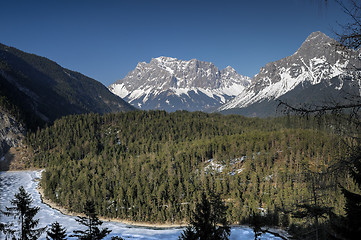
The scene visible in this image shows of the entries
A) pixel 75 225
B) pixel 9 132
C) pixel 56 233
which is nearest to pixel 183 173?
pixel 75 225

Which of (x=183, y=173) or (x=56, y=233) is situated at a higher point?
(x=56, y=233)

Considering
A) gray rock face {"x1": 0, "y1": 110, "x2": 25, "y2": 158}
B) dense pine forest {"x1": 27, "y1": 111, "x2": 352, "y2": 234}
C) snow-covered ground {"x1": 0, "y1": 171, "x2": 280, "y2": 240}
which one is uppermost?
gray rock face {"x1": 0, "y1": 110, "x2": 25, "y2": 158}

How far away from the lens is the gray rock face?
158 meters

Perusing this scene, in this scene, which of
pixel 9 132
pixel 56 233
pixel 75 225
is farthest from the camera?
pixel 9 132

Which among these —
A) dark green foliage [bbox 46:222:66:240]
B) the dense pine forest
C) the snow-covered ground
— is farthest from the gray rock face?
dark green foliage [bbox 46:222:66:240]

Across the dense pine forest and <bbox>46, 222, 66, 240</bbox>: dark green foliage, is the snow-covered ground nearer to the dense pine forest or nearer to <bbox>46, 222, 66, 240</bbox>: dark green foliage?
the dense pine forest

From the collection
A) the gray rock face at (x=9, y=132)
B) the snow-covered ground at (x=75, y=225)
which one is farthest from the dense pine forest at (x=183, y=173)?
the gray rock face at (x=9, y=132)

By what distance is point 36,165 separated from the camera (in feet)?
500

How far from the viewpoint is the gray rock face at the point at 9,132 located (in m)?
158

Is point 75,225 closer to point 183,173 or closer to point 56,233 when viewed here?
point 183,173

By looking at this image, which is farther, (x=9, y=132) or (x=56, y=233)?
(x=9, y=132)

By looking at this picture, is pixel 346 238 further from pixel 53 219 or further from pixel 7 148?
pixel 7 148

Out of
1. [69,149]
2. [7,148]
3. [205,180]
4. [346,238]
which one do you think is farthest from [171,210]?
[7,148]

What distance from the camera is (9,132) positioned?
165m
